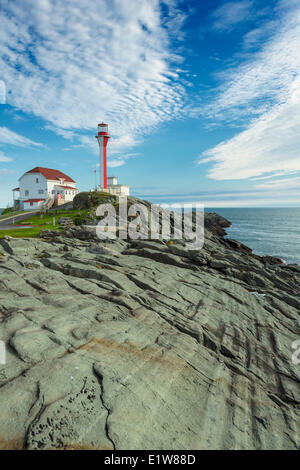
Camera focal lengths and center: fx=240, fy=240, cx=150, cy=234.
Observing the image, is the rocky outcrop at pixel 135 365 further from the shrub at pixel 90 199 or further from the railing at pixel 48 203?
the railing at pixel 48 203

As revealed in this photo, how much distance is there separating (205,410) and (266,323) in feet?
41.4

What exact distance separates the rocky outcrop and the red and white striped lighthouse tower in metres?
67.1

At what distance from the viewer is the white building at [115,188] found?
8356cm

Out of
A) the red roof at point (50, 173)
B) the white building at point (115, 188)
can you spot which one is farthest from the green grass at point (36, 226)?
the red roof at point (50, 173)

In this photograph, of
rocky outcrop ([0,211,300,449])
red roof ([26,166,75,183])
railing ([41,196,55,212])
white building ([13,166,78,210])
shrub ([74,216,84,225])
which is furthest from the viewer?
red roof ([26,166,75,183])

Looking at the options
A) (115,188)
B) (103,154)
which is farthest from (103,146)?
(115,188)

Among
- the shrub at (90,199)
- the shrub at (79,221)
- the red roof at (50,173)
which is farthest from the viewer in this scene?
the red roof at (50,173)

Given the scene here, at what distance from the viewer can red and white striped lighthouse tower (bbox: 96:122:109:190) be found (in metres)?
83.8

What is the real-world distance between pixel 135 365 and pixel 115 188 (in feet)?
267

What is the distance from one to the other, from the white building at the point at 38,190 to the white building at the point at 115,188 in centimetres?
1659

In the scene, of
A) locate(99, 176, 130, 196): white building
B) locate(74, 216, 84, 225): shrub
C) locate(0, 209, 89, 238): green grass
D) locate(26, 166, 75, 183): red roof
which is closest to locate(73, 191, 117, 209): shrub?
locate(0, 209, 89, 238): green grass

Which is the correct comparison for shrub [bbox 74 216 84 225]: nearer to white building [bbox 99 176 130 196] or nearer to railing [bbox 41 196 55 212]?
white building [bbox 99 176 130 196]

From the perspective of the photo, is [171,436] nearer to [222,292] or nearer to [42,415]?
[42,415]
